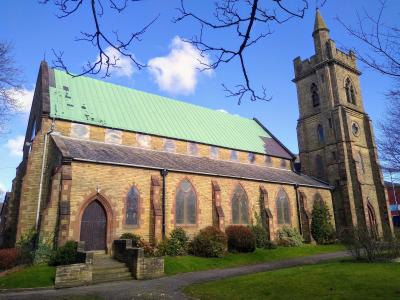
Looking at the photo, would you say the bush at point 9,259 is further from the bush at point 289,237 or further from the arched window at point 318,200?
the arched window at point 318,200

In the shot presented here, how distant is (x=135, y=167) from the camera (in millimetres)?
19875

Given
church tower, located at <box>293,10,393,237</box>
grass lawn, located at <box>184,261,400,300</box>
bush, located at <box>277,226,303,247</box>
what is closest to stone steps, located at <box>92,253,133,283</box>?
grass lawn, located at <box>184,261,400,300</box>

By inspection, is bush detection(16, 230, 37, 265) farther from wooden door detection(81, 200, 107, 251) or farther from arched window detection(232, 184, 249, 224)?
arched window detection(232, 184, 249, 224)

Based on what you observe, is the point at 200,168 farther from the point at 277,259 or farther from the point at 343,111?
the point at 343,111

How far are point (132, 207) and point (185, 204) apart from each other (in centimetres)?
390

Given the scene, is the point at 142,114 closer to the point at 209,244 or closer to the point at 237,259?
the point at 209,244

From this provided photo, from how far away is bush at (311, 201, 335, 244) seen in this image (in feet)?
91.3

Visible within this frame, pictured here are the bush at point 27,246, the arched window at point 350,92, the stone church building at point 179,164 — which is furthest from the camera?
the arched window at point 350,92

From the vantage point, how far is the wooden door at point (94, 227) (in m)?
17.4

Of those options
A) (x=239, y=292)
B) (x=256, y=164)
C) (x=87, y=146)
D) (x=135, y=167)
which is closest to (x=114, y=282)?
(x=239, y=292)

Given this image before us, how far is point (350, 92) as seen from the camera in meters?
37.7

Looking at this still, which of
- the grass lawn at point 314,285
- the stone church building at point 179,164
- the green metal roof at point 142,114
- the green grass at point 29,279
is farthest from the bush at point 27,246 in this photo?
the grass lawn at point 314,285

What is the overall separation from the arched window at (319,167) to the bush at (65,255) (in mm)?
28181

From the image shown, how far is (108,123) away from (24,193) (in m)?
7.63
